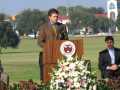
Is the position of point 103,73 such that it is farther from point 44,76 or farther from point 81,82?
point 81,82

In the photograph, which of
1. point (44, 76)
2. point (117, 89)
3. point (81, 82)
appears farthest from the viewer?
point (44, 76)

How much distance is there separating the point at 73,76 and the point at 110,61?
2.74 metres

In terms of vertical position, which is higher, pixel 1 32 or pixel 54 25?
pixel 54 25

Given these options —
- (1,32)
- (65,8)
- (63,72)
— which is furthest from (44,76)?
(65,8)

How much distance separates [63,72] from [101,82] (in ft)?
4.33

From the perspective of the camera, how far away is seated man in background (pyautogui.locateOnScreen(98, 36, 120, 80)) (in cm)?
1084

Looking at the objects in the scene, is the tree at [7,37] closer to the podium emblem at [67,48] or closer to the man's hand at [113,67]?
the man's hand at [113,67]

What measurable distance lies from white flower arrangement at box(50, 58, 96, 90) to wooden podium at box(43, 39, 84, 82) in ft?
5.43

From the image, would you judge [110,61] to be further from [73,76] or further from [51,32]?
[73,76]

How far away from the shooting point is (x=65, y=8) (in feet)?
447

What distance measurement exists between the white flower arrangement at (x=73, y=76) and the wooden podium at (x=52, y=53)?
165 centimetres

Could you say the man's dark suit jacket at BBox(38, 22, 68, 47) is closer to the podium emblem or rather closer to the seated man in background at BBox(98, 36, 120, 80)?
the podium emblem

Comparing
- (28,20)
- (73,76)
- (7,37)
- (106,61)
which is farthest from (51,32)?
(28,20)

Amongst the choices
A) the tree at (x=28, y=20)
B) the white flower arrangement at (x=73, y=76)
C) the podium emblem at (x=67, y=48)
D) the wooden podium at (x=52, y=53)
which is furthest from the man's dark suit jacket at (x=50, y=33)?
the tree at (x=28, y=20)
